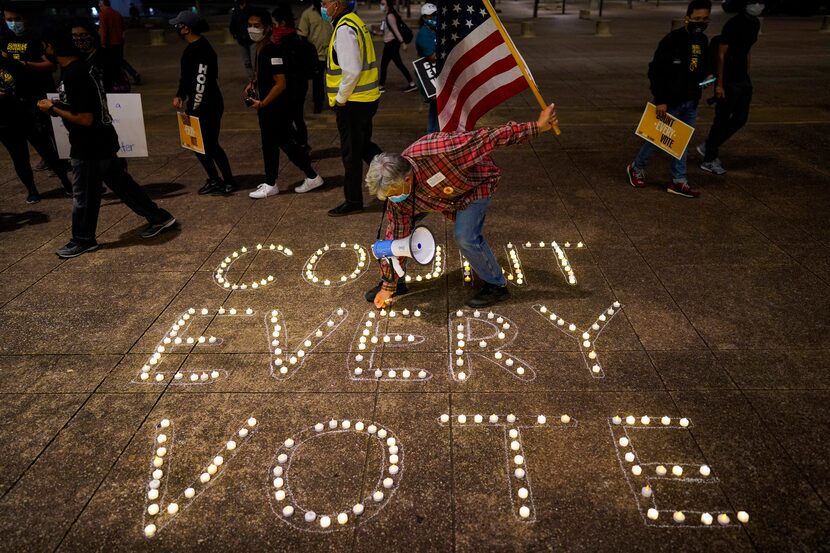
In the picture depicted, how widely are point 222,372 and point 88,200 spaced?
116 inches

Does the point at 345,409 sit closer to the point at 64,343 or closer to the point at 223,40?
the point at 64,343

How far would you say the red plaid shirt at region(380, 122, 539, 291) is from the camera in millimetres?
3811

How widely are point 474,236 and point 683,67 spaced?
3821 millimetres

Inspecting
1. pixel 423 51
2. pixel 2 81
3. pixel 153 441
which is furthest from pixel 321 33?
pixel 153 441

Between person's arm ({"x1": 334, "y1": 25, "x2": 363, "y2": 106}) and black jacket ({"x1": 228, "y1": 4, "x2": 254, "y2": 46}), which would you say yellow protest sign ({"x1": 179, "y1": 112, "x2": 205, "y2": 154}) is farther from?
black jacket ({"x1": 228, "y1": 4, "x2": 254, "y2": 46})

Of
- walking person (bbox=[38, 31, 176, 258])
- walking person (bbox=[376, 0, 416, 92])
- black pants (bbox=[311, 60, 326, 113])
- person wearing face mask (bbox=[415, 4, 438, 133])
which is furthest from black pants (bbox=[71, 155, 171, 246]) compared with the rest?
walking person (bbox=[376, 0, 416, 92])

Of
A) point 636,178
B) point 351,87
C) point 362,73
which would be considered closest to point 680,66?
point 636,178

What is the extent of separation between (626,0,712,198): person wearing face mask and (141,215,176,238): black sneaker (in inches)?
231

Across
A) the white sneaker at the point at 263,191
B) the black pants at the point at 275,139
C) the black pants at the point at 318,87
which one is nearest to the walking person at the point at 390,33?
the black pants at the point at 318,87

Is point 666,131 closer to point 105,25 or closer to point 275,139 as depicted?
point 275,139

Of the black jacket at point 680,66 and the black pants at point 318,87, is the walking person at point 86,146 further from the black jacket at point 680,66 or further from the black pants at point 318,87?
the black jacket at point 680,66

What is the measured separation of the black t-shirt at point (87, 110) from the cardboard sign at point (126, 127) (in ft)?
5.35

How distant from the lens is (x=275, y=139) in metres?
6.82

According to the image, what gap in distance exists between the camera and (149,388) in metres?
3.79
